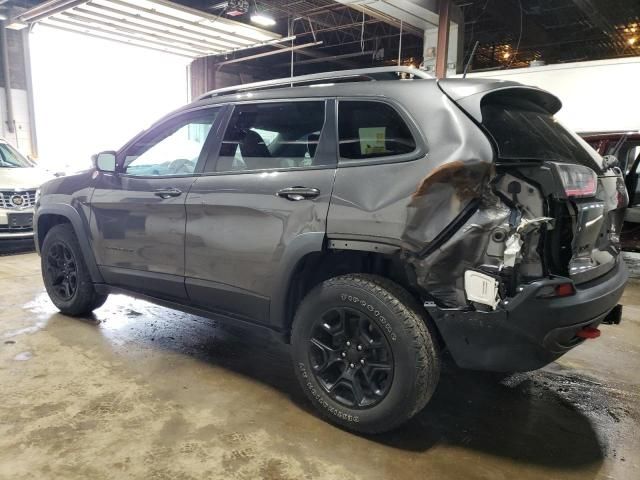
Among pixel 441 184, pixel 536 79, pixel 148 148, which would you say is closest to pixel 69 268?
pixel 148 148

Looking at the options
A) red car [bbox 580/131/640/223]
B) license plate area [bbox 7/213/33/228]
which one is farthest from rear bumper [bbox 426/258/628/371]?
license plate area [bbox 7/213/33/228]

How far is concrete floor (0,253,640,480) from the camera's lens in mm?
2041

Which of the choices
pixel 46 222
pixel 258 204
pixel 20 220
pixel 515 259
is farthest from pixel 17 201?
pixel 515 259

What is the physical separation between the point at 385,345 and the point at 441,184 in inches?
30.6

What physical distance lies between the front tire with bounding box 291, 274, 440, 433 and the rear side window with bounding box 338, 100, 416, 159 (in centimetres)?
61

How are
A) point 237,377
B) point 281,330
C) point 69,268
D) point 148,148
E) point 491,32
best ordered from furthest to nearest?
point 491,32 < point 69,268 < point 148,148 < point 237,377 < point 281,330

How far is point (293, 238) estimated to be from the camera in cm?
234

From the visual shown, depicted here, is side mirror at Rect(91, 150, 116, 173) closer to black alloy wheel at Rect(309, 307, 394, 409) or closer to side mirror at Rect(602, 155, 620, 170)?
black alloy wheel at Rect(309, 307, 394, 409)

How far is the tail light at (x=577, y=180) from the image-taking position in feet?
6.13

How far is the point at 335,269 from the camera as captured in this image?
243 centimetres

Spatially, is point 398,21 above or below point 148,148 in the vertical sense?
above

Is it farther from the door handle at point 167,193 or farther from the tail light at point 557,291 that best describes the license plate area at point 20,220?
the tail light at point 557,291

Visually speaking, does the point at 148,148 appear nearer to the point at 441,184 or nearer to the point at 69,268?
the point at 69,268

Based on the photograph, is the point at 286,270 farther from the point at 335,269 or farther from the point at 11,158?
the point at 11,158
